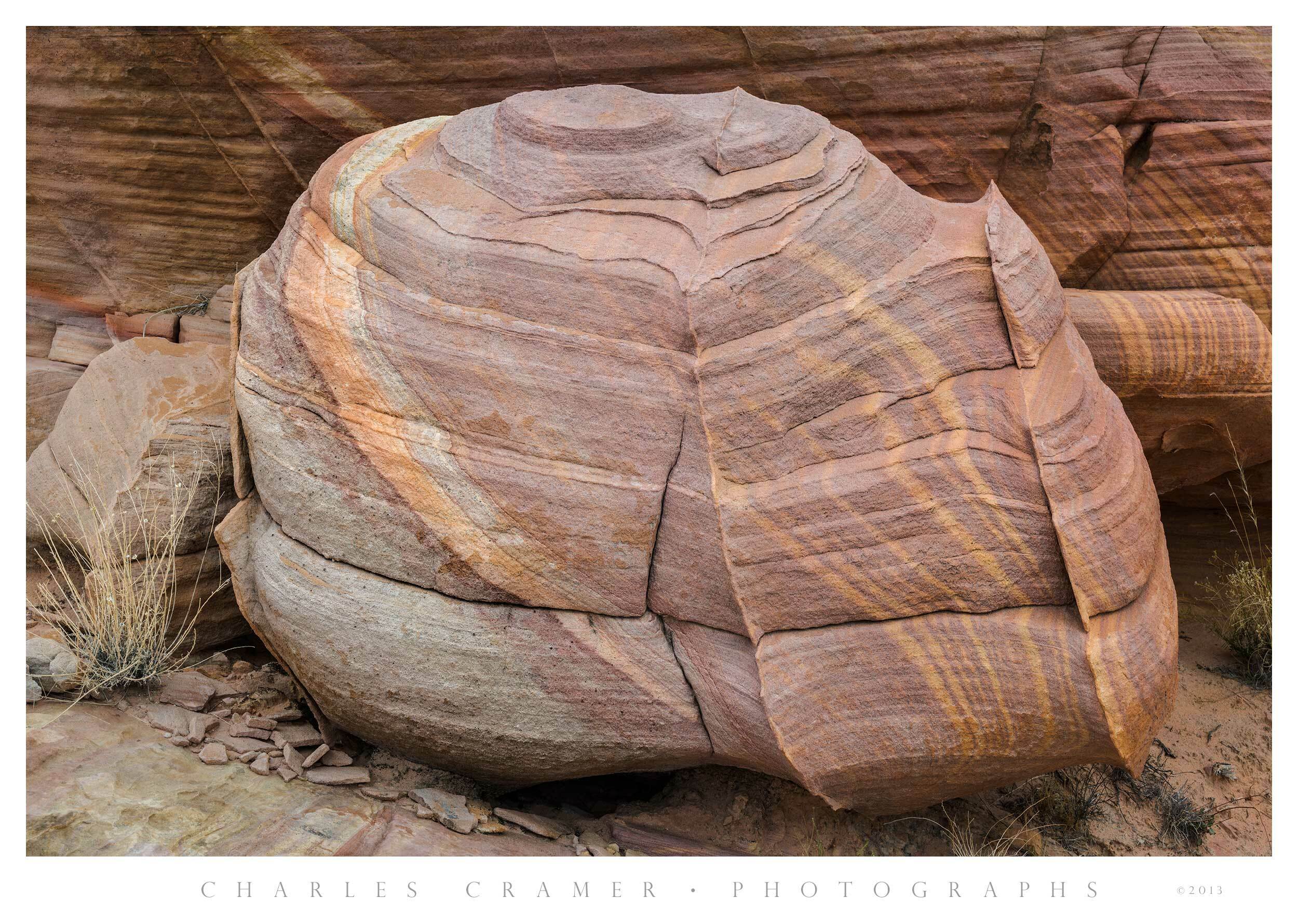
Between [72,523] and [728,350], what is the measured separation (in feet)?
11.1

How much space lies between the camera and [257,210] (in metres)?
6.27

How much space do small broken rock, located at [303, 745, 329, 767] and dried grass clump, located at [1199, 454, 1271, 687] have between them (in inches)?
185

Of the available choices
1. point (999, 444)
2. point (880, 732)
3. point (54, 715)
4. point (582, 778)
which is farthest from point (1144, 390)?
point (54, 715)

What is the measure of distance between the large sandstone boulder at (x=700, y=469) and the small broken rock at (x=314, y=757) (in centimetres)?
22

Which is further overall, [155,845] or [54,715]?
[54,715]

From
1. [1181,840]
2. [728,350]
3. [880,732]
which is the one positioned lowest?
[1181,840]

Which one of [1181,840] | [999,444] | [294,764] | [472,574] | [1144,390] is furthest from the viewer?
[1144,390]

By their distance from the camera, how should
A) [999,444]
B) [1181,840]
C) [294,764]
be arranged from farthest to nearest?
[1181,840] → [294,764] → [999,444]

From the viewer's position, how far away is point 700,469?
4.11 meters

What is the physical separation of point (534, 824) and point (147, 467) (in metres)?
2.43

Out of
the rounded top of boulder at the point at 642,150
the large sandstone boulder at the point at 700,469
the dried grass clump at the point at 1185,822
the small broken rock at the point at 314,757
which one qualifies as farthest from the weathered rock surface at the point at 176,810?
the dried grass clump at the point at 1185,822

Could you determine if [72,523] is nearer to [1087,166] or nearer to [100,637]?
[100,637]

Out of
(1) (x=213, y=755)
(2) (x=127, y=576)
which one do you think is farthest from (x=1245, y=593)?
(2) (x=127, y=576)

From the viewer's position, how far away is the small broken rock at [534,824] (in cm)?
459
